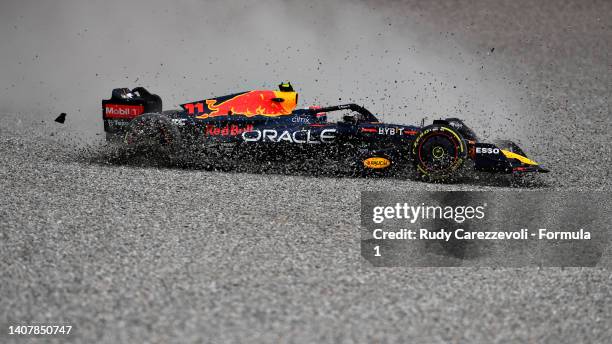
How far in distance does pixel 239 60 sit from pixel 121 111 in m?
6.44

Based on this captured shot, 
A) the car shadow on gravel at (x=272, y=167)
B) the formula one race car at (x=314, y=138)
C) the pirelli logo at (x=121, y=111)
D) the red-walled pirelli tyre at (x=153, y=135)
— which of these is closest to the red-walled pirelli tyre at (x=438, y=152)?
the formula one race car at (x=314, y=138)

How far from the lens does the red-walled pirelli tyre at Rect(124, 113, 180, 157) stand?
33.2 feet

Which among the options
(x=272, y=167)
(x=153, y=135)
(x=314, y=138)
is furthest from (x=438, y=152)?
(x=153, y=135)

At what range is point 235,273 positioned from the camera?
19.1 feet

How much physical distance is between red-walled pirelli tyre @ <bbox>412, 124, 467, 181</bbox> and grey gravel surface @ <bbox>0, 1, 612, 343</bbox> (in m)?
0.31

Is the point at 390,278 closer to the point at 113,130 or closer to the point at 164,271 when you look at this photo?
the point at 164,271

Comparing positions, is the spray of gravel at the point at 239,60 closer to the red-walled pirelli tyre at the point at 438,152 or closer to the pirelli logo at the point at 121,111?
the pirelli logo at the point at 121,111

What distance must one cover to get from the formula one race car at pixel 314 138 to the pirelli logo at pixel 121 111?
0.71 feet

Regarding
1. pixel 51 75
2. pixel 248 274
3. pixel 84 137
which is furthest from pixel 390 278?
pixel 51 75

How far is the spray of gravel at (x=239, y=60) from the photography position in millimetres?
15203

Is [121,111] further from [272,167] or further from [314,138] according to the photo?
[314,138]

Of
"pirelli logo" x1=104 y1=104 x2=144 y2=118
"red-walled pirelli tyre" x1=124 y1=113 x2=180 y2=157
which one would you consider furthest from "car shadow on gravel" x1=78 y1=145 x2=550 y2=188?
"pirelli logo" x1=104 y1=104 x2=144 y2=118

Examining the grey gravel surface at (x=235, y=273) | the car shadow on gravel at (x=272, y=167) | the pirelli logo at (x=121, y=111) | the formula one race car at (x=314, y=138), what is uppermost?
the pirelli logo at (x=121, y=111)

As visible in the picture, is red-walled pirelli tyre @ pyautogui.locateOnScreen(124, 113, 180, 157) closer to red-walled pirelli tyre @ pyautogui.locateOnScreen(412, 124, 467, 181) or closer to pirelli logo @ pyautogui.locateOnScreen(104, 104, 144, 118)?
pirelli logo @ pyautogui.locateOnScreen(104, 104, 144, 118)
